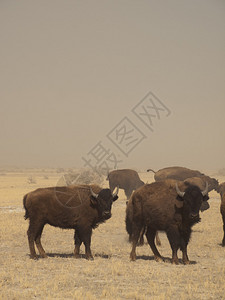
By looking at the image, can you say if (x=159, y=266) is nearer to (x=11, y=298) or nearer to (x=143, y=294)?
(x=143, y=294)

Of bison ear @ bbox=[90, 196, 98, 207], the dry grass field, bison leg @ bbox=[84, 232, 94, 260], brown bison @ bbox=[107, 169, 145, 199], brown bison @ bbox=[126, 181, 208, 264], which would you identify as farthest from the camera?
brown bison @ bbox=[107, 169, 145, 199]

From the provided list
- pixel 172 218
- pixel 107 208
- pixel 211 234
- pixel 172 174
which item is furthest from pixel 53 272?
pixel 172 174

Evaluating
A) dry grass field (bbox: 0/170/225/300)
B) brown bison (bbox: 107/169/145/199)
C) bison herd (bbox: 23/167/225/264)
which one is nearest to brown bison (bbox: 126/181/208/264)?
bison herd (bbox: 23/167/225/264)

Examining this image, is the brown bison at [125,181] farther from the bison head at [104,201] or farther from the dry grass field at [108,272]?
the bison head at [104,201]

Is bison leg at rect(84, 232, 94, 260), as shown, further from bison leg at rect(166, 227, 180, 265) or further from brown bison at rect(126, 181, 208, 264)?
bison leg at rect(166, 227, 180, 265)

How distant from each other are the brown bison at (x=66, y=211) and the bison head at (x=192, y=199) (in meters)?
1.88

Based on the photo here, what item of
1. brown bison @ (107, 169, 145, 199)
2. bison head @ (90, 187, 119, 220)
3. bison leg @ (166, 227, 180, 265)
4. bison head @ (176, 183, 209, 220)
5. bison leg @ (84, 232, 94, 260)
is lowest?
brown bison @ (107, 169, 145, 199)

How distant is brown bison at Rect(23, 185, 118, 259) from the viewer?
11211mm

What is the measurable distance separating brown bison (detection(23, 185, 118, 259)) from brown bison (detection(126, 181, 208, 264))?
83 cm

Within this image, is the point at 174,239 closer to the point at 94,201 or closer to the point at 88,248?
the point at 88,248

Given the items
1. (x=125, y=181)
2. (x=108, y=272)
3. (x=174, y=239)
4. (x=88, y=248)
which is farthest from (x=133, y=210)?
(x=125, y=181)

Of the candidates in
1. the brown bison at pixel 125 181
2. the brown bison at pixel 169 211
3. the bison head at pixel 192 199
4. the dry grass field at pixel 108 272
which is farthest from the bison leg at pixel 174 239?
the brown bison at pixel 125 181

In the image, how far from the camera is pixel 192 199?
34.4 feet

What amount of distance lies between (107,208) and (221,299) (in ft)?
13.8
